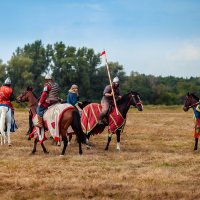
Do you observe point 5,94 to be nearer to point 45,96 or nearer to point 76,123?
point 45,96

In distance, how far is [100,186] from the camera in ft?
29.3

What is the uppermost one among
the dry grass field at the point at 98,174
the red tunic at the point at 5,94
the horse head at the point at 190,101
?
the red tunic at the point at 5,94

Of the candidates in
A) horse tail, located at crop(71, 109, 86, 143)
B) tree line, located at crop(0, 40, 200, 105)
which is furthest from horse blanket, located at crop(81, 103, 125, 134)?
tree line, located at crop(0, 40, 200, 105)

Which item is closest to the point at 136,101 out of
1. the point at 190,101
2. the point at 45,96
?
the point at 190,101

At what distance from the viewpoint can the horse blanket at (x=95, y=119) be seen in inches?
591

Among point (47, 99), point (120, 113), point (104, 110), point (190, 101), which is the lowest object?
point (120, 113)

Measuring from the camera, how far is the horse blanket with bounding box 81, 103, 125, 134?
1500 centimetres

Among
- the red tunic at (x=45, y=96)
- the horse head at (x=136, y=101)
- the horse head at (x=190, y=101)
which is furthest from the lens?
the horse head at (x=190, y=101)

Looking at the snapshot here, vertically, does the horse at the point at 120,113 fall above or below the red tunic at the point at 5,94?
below

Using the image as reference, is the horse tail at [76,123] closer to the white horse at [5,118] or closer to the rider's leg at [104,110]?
the rider's leg at [104,110]

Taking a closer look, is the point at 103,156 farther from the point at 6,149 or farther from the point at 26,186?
the point at 26,186

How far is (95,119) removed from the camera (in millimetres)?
15594

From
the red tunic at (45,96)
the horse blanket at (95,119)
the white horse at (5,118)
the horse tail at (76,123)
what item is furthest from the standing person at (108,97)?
the white horse at (5,118)

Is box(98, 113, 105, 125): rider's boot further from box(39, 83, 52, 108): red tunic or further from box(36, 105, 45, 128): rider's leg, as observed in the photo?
box(36, 105, 45, 128): rider's leg
